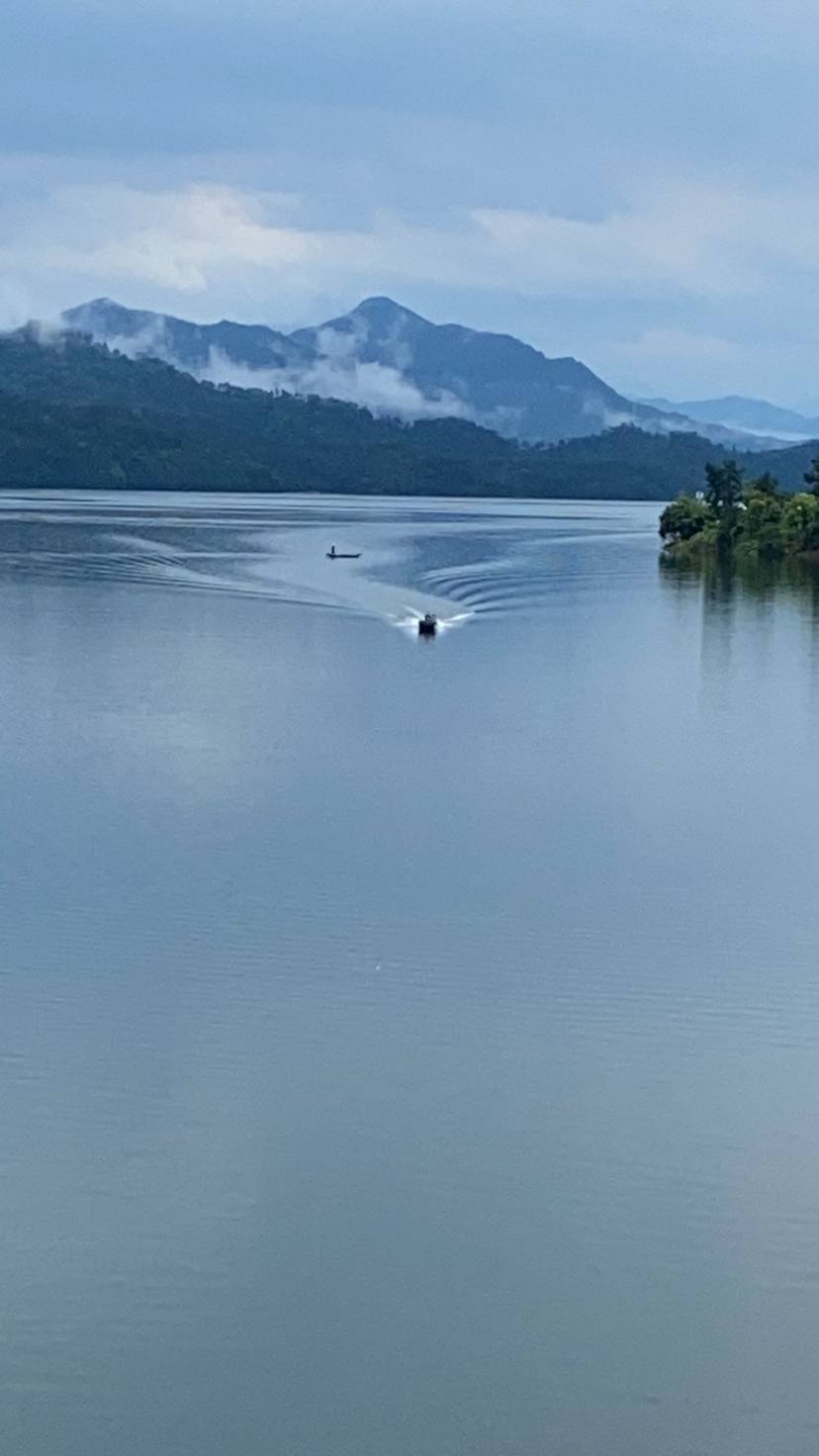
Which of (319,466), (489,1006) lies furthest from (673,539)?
(319,466)

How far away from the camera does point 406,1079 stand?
32.6 ft

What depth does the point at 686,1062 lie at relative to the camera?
1029 centimetres

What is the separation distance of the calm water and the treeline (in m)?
90.4

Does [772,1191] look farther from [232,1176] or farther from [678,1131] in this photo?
[232,1176]

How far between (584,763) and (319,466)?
101895 millimetres

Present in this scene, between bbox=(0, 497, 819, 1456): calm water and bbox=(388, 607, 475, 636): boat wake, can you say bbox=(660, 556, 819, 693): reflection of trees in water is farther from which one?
bbox=(0, 497, 819, 1456): calm water

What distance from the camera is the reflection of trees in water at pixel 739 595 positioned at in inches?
1110

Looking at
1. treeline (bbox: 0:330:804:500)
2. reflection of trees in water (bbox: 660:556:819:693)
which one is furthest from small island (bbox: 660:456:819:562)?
treeline (bbox: 0:330:804:500)

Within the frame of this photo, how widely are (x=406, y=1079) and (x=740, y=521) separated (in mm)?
40685

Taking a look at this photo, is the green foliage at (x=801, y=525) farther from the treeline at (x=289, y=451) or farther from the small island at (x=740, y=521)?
the treeline at (x=289, y=451)

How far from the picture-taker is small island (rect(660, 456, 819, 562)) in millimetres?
47156

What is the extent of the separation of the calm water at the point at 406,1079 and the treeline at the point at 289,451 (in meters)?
90.4

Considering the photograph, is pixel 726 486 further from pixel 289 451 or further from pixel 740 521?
pixel 289 451

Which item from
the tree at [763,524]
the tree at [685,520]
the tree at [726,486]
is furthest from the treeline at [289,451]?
the tree at [763,524]
